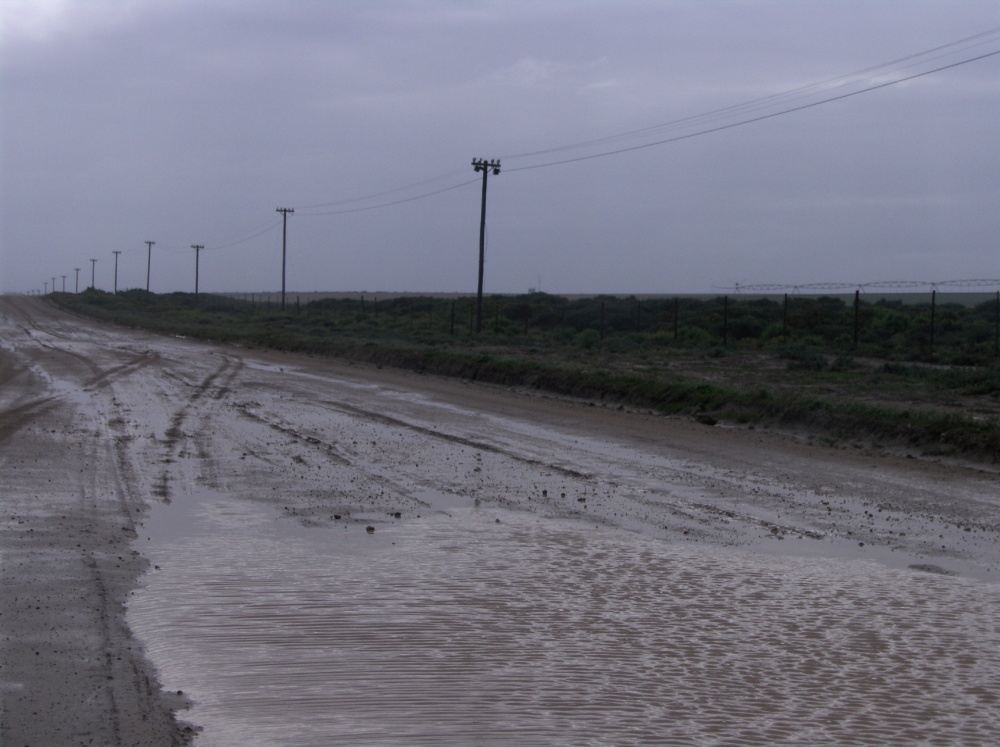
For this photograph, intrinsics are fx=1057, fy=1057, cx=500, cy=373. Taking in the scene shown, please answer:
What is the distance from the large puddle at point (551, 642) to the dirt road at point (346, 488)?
0.41 metres

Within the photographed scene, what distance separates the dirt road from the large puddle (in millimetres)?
413

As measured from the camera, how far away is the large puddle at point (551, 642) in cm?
534

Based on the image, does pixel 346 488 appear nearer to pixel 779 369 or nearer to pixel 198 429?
pixel 198 429

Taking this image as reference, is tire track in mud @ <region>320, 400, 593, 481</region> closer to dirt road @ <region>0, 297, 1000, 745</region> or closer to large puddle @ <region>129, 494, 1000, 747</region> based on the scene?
dirt road @ <region>0, 297, 1000, 745</region>

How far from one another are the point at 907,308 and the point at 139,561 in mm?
64161

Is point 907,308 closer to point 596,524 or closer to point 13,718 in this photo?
point 596,524

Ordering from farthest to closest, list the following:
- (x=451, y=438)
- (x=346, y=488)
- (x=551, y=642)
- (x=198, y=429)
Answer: (x=198, y=429) → (x=451, y=438) → (x=346, y=488) → (x=551, y=642)

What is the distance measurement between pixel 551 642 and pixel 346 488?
5.42 meters

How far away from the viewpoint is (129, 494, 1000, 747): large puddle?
5.34m

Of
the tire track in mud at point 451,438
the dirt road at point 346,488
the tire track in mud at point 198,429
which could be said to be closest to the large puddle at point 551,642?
the dirt road at point 346,488

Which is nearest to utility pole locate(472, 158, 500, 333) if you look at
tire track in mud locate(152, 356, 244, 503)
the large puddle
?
tire track in mud locate(152, 356, 244, 503)

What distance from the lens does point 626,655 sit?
6336 mm

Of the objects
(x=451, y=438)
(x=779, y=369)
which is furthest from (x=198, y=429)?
(x=779, y=369)

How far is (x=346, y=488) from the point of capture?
38.0 ft
